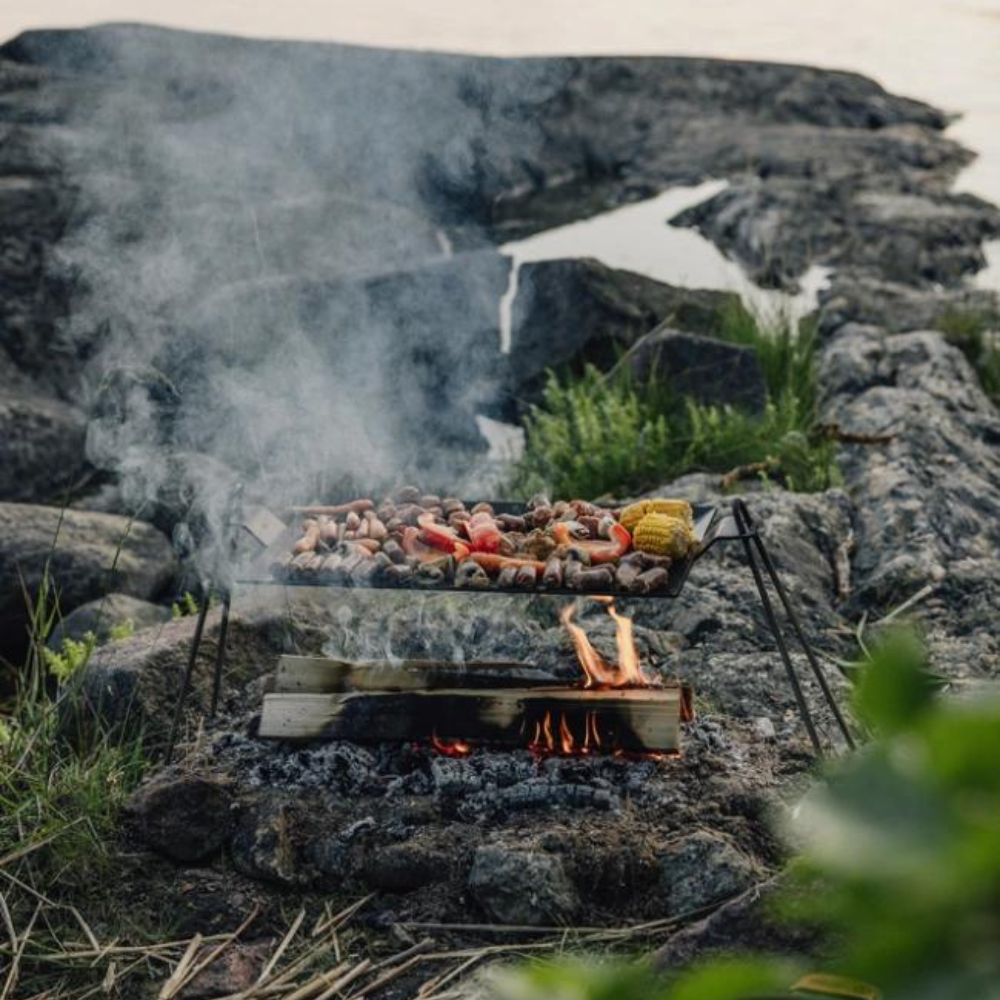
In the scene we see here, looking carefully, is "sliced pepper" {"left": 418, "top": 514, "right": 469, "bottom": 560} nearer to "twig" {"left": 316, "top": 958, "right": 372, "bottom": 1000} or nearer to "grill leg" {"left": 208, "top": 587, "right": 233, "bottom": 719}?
"grill leg" {"left": 208, "top": 587, "right": 233, "bottom": 719}

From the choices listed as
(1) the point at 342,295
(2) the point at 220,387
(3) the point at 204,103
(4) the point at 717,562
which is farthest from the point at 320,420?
(3) the point at 204,103

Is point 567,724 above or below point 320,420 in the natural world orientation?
above

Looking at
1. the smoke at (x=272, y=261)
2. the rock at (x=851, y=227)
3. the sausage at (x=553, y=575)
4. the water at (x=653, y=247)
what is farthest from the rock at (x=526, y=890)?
the rock at (x=851, y=227)

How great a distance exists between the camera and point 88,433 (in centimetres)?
826

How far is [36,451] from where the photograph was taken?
842 cm

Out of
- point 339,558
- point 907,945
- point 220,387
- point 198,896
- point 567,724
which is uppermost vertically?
point 907,945

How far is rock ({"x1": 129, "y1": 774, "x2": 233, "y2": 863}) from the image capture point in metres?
4.11

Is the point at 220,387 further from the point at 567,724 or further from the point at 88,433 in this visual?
the point at 567,724

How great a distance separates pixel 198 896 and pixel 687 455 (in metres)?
4.18

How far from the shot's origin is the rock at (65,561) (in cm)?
662

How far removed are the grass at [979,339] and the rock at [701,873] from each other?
533 centimetres

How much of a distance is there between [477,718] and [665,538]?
2.61 feet

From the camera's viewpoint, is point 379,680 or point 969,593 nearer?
point 379,680

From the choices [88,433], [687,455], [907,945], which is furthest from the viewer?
[88,433]
